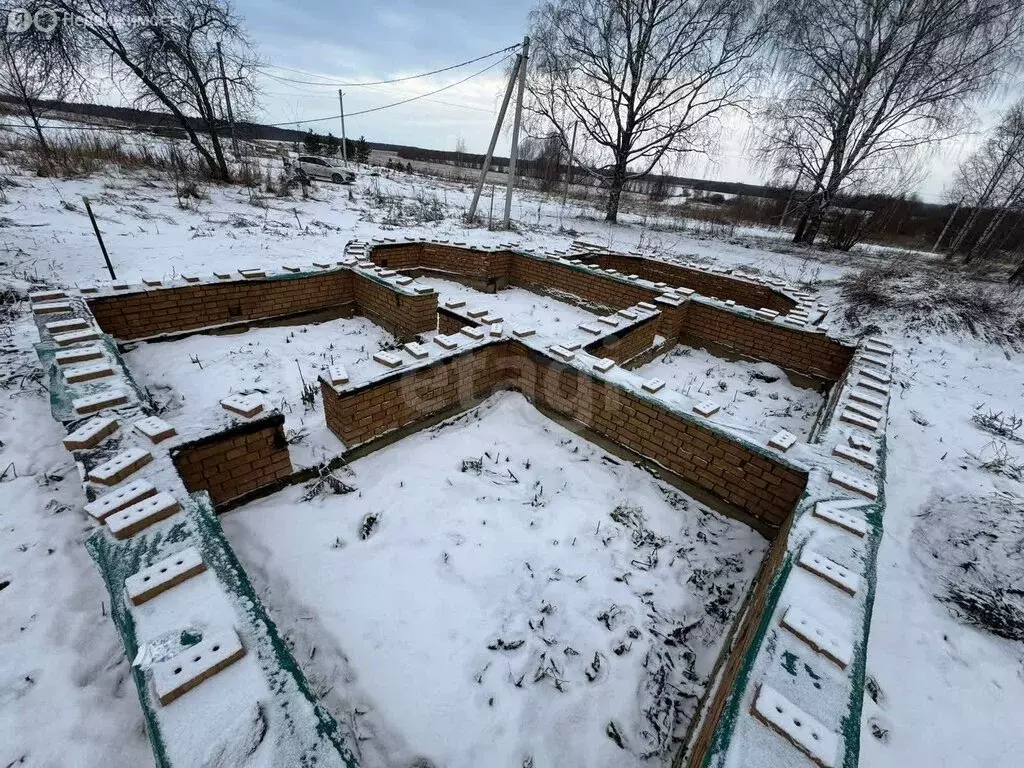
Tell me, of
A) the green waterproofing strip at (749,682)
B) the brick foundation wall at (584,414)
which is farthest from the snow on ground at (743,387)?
the green waterproofing strip at (749,682)

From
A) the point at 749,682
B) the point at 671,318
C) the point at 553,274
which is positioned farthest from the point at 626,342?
the point at 749,682

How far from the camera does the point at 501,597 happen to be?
2.45m

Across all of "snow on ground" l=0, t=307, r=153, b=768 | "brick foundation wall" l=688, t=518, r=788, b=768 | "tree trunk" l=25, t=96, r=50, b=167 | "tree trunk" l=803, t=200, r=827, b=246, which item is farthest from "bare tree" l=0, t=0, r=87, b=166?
"tree trunk" l=803, t=200, r=827, b=246

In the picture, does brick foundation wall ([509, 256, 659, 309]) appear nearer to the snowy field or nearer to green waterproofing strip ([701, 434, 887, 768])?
the snowy field

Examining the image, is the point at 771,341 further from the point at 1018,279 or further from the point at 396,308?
the point at 1018,279

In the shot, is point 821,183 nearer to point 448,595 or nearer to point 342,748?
point 448,595

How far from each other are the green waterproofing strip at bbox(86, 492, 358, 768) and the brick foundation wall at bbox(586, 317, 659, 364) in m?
3.33

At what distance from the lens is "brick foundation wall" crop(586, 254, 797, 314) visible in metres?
7.29

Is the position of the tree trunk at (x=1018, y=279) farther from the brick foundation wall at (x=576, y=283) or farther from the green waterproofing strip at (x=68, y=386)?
the green waterproofing strip at (x=68, y=386)

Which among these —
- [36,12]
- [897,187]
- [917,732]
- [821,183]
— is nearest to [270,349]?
[917,732]

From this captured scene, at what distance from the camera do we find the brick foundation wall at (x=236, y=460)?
102 inches

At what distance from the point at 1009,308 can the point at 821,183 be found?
7205 millimetres

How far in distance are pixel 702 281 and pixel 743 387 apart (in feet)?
11.4

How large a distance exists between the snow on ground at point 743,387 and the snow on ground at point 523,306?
1612 mm
